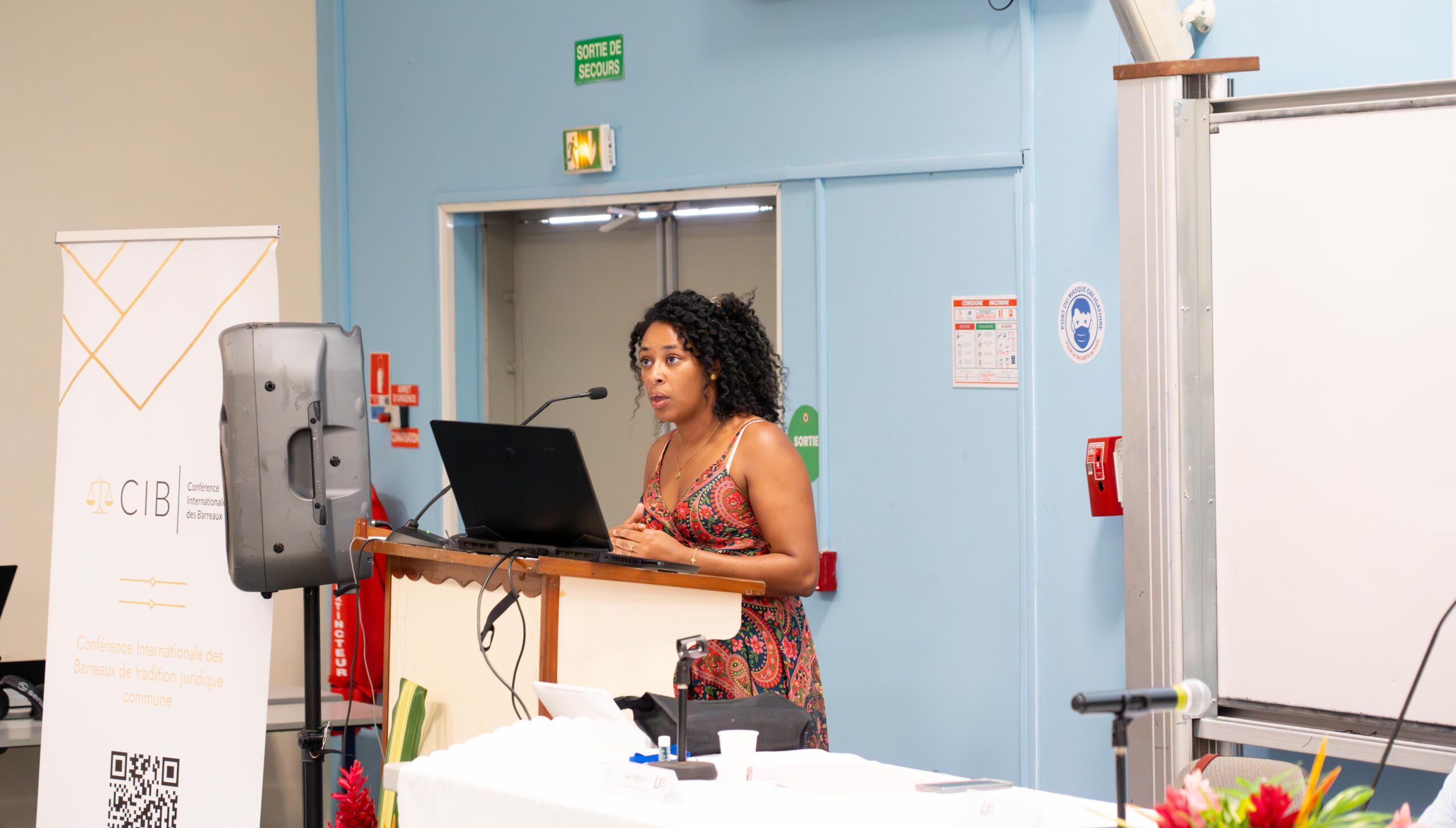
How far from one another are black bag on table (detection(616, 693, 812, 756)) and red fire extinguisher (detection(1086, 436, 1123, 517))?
1410 mm

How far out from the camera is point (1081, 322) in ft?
10.6

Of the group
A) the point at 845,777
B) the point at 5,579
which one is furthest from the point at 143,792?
the point at 845,777

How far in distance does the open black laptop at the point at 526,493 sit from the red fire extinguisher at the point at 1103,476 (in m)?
1.43

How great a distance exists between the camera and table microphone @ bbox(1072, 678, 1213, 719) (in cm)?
112

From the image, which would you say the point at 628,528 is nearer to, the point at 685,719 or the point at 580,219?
the point at 685,719

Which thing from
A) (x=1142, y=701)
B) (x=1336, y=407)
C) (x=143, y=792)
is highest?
(x=1336, y=407)

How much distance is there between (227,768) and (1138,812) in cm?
250

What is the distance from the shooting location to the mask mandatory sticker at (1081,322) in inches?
127

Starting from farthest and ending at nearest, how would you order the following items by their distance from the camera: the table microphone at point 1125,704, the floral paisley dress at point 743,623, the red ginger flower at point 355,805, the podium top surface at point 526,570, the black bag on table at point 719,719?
the floral paisley dress at point 743,623
the red ginger flower at point 355,805
the podium top surface at point 526,570
the black bag on table at point 719,719
the table microphone at point 1125,704

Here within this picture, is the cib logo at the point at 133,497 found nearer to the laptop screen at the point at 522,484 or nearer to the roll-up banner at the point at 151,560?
the roll-up banner at the point at 151,560

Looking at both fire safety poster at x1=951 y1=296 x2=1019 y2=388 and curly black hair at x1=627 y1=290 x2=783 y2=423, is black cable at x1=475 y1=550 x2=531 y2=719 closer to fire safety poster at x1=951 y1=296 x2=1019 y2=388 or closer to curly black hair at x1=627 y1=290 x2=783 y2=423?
curly black hair at x1=627 y1=290 x2=783 y2=423

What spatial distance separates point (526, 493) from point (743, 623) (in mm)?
610

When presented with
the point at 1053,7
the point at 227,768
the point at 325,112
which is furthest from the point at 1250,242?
the point at 325,112

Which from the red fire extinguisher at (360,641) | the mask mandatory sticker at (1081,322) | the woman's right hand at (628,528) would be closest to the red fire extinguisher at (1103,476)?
the mask mandatory sticker at (1081,322)
